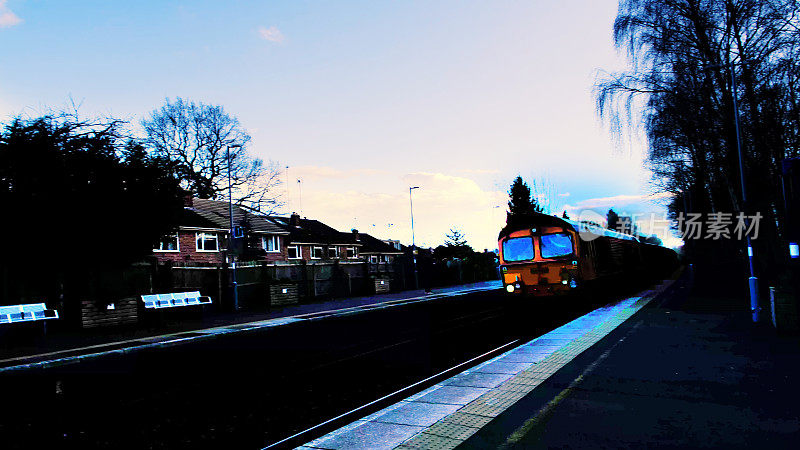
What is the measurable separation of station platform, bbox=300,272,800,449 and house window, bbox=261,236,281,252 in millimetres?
38915

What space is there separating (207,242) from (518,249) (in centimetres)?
2862

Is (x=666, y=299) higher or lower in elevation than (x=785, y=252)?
lower

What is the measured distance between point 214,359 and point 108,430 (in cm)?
494

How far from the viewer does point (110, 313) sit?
17.1 meters

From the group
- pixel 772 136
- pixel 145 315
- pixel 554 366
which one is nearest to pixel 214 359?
pixel 554 366

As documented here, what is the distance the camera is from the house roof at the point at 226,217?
41928 millimetres

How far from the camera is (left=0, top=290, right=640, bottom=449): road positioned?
6082 millimetres

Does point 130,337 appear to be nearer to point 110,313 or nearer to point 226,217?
point 110,313

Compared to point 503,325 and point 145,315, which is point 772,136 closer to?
point 503,325

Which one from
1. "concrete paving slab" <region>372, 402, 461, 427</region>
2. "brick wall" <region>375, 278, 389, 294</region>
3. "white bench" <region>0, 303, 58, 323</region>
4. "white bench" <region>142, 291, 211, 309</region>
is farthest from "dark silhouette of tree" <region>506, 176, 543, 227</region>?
"concrete paving slab" <region>372, 402, 461, 427</region>

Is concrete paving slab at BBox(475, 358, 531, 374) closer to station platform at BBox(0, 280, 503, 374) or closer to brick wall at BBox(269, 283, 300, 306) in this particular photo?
station platform at BBox(0, 280, 503, 374)

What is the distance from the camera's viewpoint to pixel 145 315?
1784 cm

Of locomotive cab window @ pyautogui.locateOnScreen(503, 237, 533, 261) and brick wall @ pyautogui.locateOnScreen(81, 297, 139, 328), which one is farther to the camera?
locomotive cab window @ pyautogui.locateOnScreen(503, 237, 533, 261)

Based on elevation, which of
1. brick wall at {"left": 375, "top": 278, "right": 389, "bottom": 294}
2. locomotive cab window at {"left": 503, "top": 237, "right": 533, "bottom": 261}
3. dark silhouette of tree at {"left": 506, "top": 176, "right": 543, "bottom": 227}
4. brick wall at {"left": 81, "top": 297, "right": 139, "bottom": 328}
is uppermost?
dark silhouette of tree at {"left": 506, "top": 176, "right": 543, "bottom": 227}
